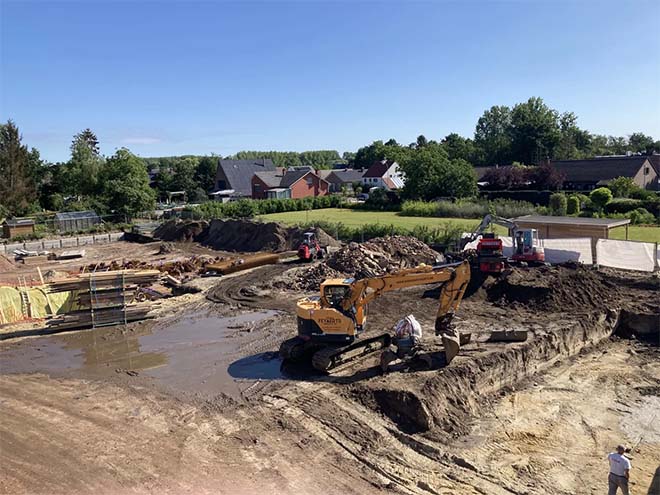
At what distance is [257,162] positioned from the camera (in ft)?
303

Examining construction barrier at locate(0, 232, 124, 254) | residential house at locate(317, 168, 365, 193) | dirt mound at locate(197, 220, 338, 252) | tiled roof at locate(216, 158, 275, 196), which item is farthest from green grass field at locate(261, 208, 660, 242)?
residential house at locate(317, 168, 365, 193)

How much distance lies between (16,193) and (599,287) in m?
57.8

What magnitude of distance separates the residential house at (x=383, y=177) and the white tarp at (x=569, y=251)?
2580 inches

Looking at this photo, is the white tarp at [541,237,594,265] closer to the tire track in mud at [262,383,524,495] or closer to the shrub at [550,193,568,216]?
the tire track in mud at [262,383,524,495]

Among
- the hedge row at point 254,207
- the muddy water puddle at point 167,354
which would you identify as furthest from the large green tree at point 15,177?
the muddy water puddle at point 167,354

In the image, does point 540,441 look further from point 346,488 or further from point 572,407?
point 346,488

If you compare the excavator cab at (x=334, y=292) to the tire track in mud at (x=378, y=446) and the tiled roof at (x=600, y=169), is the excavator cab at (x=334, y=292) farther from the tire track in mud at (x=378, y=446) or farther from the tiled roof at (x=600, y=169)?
the tiled roof at (x=600, y=169)

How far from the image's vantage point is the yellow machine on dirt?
1508cm

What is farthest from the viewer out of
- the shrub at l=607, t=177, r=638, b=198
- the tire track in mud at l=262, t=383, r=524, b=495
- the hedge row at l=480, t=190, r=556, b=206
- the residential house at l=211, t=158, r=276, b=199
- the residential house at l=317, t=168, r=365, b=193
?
the residential house at l=317, t=168, r=365, b=193

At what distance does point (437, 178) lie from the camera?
2313 inches

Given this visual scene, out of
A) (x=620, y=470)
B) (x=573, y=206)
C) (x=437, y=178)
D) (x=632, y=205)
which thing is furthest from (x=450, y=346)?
(x=437, y=178)

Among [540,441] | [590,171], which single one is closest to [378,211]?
[590,171]

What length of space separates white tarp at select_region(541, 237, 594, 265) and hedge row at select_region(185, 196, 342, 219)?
33468mm

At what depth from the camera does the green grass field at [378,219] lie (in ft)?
119
